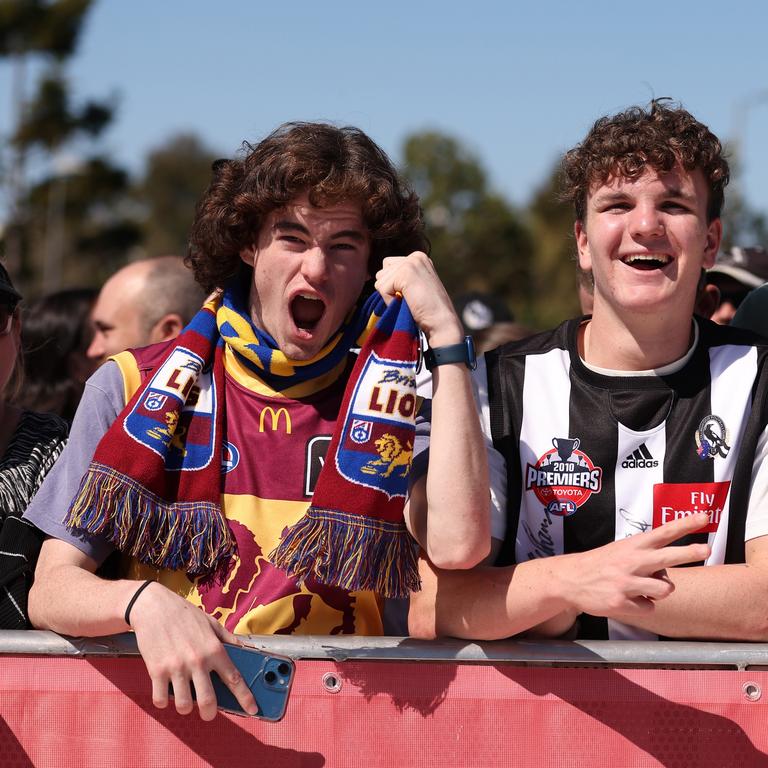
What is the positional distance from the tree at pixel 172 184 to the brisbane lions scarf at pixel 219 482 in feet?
250

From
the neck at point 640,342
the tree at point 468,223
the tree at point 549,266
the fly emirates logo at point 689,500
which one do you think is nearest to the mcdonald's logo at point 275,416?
the neck at point 640,342

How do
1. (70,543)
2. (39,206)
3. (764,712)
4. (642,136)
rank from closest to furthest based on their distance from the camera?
(764,712), (70,543), (642,136), (39,206)

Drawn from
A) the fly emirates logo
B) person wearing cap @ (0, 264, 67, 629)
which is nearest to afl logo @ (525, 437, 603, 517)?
the fly emirates logo

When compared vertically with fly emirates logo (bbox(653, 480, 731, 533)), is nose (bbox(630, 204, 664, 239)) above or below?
above

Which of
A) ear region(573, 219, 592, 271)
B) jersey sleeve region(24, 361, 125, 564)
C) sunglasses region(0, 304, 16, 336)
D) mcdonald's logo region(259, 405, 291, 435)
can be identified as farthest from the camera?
sunglasses region(0, 304, 16, 336)

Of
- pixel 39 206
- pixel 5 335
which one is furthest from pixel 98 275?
pixel 5 335

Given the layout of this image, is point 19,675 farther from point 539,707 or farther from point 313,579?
point 539,707

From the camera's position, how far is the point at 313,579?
279 cm

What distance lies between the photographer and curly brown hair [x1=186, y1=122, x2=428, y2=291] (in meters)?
2.98

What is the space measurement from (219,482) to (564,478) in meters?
0.86

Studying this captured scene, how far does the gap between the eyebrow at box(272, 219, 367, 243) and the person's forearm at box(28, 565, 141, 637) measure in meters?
1.02

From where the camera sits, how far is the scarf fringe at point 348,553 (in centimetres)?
264

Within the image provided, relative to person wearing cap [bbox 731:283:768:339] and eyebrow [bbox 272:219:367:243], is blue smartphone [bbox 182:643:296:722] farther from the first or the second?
person wearing cap [bbox 731:283:768:339]

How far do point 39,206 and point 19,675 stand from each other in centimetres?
3319
